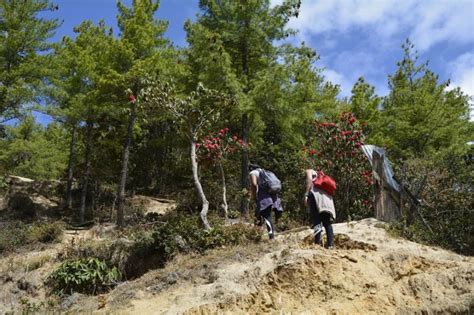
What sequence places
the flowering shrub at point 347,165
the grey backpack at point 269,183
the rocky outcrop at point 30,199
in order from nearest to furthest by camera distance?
the grey backpack at point 269,183, the flowering shrub at point 347,165, the rocky outcrop at point 30,199

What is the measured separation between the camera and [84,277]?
9.55 meters

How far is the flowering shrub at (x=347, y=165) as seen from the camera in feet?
43.1

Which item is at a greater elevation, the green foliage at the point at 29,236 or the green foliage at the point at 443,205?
the green foliage at the point at 443,205

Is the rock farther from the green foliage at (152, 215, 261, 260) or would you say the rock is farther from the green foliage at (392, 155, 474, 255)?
the green foliage at (392, 155, 474, 255)

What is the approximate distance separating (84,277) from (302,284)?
4.73 meters

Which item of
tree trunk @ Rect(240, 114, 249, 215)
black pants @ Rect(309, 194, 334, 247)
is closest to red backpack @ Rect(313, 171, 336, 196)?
black pants @ Rect(309, 194, 334, 247)

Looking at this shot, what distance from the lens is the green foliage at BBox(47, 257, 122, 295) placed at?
9539mm

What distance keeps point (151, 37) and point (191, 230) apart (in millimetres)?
9144

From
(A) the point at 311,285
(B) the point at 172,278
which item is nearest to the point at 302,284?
(A) the point at 311,285

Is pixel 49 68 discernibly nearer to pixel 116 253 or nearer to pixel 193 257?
pixel 116 253

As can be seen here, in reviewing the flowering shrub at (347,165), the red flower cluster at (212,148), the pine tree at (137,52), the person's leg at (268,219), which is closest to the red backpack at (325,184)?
the person's leg at (268,219)

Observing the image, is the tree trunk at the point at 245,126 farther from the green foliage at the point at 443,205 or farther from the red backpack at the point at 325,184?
the red backpack at the point at 325,184

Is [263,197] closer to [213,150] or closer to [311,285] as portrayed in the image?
[311,285]

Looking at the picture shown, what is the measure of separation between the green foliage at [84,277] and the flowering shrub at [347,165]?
6215mm
